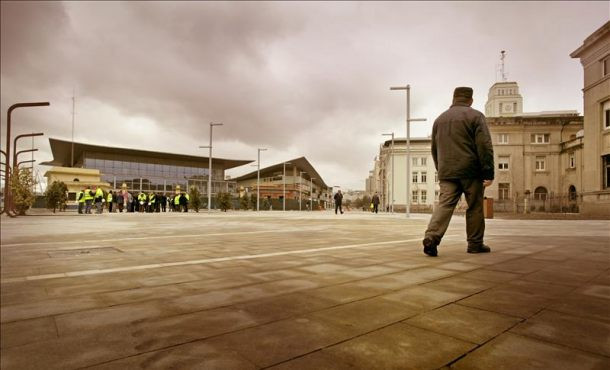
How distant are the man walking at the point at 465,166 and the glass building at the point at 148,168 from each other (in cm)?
6443

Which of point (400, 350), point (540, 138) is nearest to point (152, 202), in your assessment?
point (400, 350)

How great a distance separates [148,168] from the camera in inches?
3125

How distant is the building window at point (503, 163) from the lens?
4788 centimetres

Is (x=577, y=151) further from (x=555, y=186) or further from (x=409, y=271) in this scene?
(x=409, y=271)

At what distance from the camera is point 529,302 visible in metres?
2.58

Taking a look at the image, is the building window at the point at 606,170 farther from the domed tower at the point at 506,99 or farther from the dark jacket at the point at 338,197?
the domed tower at the point at 506,99

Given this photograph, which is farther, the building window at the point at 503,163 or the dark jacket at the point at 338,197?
the building window at the point at 503,163

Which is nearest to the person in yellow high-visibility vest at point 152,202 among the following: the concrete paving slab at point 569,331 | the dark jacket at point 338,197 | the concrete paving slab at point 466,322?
the dark jacket at point 338,197

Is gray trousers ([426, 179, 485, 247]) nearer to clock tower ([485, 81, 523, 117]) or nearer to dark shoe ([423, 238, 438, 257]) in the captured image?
dark shoe ([423, 238, 438, 257])

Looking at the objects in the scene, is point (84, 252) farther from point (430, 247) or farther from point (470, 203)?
point (470, 203)

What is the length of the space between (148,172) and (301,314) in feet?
269

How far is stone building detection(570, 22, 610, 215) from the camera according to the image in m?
26.9

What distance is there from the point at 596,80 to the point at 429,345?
3414 centimetres

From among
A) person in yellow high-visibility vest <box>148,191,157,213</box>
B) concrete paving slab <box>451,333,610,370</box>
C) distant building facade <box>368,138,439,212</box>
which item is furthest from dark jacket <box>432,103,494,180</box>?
distant building facade <box>368,138,439,212</box>
